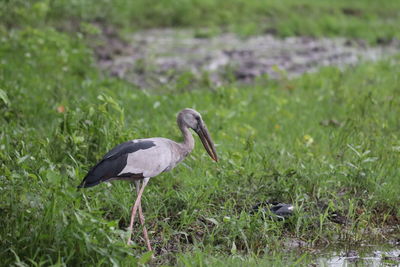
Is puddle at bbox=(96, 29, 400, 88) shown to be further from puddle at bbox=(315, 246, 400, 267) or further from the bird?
puddle at bbox=(315, 246, 400, 267)

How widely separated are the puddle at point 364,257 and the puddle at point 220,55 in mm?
4823

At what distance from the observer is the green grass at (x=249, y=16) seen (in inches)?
554

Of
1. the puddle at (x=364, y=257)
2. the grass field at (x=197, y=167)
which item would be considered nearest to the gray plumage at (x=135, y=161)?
the grass field at (x=197, y=167)

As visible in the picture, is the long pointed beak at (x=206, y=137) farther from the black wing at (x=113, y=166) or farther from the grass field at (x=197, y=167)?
the black wing at (x=113, y=166)

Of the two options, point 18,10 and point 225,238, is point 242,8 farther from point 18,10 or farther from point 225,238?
point 225,238

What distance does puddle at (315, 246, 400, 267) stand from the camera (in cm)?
537

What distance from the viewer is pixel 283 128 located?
8.53 metres

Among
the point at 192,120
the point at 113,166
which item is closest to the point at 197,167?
the point at 192,120

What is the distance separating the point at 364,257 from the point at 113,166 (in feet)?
6.41

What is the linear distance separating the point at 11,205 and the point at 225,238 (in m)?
1.58

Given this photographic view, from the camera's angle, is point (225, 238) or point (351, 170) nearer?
point (225, 238)

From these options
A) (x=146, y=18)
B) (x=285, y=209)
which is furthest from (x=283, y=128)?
(x=146, y=18)

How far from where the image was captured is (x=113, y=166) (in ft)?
17.7

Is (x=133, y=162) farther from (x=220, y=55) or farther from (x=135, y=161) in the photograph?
(x=220, y=55)
